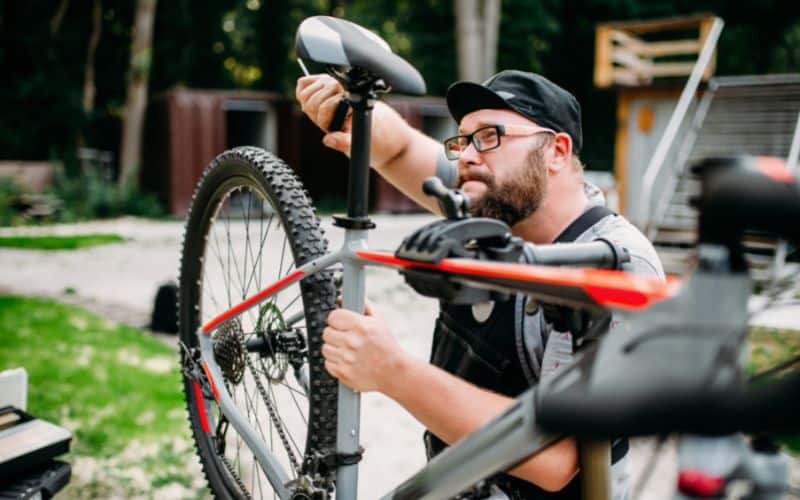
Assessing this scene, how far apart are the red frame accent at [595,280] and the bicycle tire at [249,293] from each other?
537 millimetres

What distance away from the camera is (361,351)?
1.42 meters

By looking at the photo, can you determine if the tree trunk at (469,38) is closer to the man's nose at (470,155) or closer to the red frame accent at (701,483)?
the man's nose at (470,155)

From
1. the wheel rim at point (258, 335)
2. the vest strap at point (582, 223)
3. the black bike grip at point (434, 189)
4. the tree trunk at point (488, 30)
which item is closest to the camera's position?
the black bike grip at point (434, 189)

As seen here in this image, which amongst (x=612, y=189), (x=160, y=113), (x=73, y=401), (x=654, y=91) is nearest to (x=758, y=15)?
(x=654, y=91)

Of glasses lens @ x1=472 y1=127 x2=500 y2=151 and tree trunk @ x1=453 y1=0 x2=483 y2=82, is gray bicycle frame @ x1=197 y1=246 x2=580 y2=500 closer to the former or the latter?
glasses lens @ x1=472 y1=127 x2=500 y2=151

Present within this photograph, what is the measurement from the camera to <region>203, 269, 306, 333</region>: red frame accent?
1580 millimetres

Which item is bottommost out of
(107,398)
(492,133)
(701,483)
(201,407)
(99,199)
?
(99,199)

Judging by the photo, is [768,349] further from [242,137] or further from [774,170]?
[242,137]

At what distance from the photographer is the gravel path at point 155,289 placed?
321 cm

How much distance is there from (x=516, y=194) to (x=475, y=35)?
56.1 ft

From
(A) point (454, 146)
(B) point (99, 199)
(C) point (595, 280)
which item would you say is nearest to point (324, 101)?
(A) point (454, 146)

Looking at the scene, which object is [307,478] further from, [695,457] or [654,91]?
[654,91]

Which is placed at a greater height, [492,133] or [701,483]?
[492,133]

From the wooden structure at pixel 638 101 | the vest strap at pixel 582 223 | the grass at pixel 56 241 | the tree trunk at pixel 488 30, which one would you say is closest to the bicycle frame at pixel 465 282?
the vest strap at pixel 582 223
